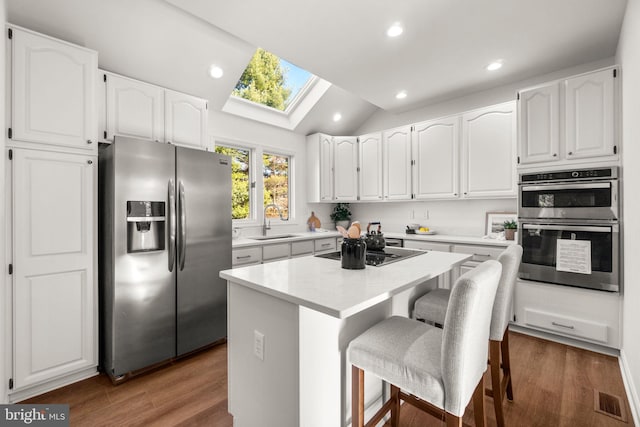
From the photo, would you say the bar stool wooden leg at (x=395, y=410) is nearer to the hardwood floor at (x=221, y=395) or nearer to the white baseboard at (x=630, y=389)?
the hardwood floor at (x=221, y=395)

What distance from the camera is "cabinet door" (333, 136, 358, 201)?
4555 mm

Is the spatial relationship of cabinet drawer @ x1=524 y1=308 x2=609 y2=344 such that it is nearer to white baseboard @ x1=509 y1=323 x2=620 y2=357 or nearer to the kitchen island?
white baseboard @ x1=509 y1=323 x2=620 y2=357

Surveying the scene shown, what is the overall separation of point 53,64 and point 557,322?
449 cm

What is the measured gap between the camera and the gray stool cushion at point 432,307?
174 centimetres

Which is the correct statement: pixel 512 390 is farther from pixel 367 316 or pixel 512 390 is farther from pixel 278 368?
pixel 278 368

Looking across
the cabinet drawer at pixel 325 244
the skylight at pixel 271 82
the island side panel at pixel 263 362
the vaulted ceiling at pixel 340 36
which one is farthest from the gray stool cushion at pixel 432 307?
the skylight at pixel 271 82

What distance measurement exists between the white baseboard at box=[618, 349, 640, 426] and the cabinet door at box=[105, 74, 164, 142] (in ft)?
12.8

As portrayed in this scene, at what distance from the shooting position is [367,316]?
5.08 ft

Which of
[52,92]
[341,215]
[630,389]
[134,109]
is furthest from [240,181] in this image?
[630,389]

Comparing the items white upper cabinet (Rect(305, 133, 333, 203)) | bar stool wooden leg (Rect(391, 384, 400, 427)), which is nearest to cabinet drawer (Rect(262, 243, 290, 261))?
white upper cabinet (Rect(305, 133, 333, 203))

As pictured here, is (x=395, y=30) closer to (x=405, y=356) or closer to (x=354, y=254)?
(x=354, y=254)

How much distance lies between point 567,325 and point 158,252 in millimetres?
3549

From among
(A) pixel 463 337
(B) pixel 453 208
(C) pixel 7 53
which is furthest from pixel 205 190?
(B) pixel 453 208

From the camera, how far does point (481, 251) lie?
3.12 m
